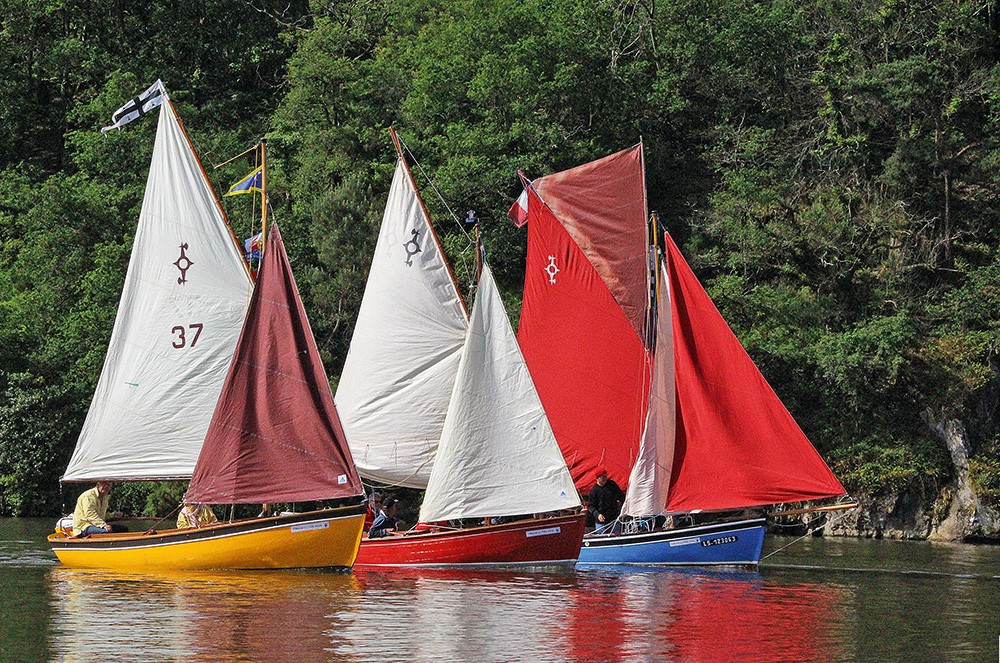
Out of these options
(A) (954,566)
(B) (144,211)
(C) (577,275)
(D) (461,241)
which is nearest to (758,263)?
(D) (461,241)

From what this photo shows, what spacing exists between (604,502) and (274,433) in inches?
388

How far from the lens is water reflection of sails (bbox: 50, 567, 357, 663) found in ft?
73.1

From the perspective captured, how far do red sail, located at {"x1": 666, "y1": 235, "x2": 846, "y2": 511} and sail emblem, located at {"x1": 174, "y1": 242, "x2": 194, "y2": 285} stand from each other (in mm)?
11983

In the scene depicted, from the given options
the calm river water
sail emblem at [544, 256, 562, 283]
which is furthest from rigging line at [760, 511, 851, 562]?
sail emblem at [544, 256, 562, 283]

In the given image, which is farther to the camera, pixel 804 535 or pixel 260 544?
pixel 804 535

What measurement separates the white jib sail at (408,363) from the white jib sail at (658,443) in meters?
5.16

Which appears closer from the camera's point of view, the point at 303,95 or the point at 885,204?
the point at 885,204

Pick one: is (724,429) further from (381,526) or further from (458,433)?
(381,526)

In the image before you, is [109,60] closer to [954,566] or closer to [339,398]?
[339,398]

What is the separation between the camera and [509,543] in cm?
3562

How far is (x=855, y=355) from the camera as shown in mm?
51844

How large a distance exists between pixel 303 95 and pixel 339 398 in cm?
2676

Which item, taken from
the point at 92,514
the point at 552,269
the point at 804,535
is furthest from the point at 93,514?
the point at 804,535

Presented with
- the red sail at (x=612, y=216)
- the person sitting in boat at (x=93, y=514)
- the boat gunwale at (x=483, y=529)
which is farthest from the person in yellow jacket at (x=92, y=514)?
the red sail at (x=612, y=216)
